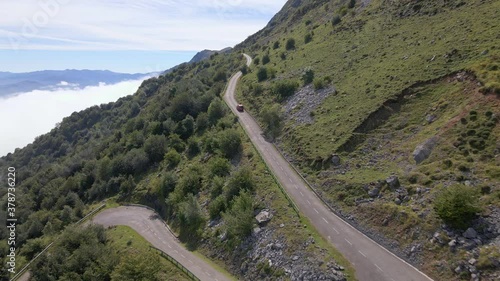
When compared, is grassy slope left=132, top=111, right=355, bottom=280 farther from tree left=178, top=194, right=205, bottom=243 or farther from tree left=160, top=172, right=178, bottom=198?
tree left=160, top=172, right=178, bottom=198

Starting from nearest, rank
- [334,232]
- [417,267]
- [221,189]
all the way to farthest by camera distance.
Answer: [417,267] → [334,232] → [221,189]

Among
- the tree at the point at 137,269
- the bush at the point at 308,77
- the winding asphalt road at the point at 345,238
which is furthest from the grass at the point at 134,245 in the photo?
the bush at the point at 308,77

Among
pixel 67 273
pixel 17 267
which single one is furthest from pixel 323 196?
pixel 17 267

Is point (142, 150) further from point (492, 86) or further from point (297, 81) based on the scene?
point (492, 86)

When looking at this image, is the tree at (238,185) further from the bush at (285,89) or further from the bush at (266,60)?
the bush at (266,60)

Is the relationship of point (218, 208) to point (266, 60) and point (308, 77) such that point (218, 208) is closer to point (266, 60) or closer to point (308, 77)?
point (308, 77)

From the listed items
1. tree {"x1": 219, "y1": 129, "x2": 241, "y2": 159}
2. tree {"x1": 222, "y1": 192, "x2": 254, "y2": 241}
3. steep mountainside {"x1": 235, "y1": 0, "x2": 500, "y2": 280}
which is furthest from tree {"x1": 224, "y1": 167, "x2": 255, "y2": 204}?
tree {"x1": 219, "y1": 129, "x2": 241, "y2": 159}
